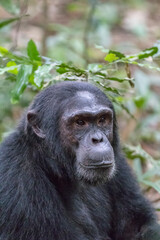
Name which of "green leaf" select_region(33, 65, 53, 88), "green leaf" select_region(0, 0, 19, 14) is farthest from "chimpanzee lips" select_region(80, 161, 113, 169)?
"green leaf" select_region(0, 0, 19, 14)

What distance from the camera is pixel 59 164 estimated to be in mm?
5523

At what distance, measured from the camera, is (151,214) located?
6246mm

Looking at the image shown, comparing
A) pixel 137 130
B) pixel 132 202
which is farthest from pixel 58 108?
pixel 137 130

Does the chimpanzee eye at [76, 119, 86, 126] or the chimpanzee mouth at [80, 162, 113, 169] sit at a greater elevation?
the chimpanzee eye at [76, 119, 86, 126]

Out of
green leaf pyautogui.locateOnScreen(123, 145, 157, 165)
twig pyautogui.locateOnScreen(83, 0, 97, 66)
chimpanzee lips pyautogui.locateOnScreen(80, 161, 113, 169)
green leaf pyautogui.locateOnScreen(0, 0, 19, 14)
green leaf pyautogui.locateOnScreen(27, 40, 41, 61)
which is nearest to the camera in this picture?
chimpanzee lips pyautogui.locateOnScreen(80, 161, 113, 169)

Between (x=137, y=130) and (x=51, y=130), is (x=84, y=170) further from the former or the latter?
(x=137, y=130)

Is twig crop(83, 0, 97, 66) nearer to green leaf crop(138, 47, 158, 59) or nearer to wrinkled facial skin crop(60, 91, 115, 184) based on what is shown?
green leaf crop(138, 47, 158, 59)

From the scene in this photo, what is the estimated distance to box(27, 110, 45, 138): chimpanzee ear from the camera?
18.1ft

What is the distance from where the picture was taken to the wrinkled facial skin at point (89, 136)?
17.2ft

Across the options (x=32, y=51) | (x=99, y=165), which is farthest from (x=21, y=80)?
(x=99, y=165)

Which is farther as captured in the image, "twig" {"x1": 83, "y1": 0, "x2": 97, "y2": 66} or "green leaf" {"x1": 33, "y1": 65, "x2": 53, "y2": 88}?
"twig" {"x1": 83, "y1": 0, "x2": 97, "y2": 66}

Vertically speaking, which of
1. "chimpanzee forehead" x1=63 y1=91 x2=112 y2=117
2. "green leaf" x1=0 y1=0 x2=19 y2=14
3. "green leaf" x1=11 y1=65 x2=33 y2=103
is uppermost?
"green leaf" x1=0 y1=0 x2=19 y2=14

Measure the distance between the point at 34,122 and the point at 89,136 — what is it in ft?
2.10

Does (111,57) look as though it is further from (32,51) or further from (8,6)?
(8,6)
